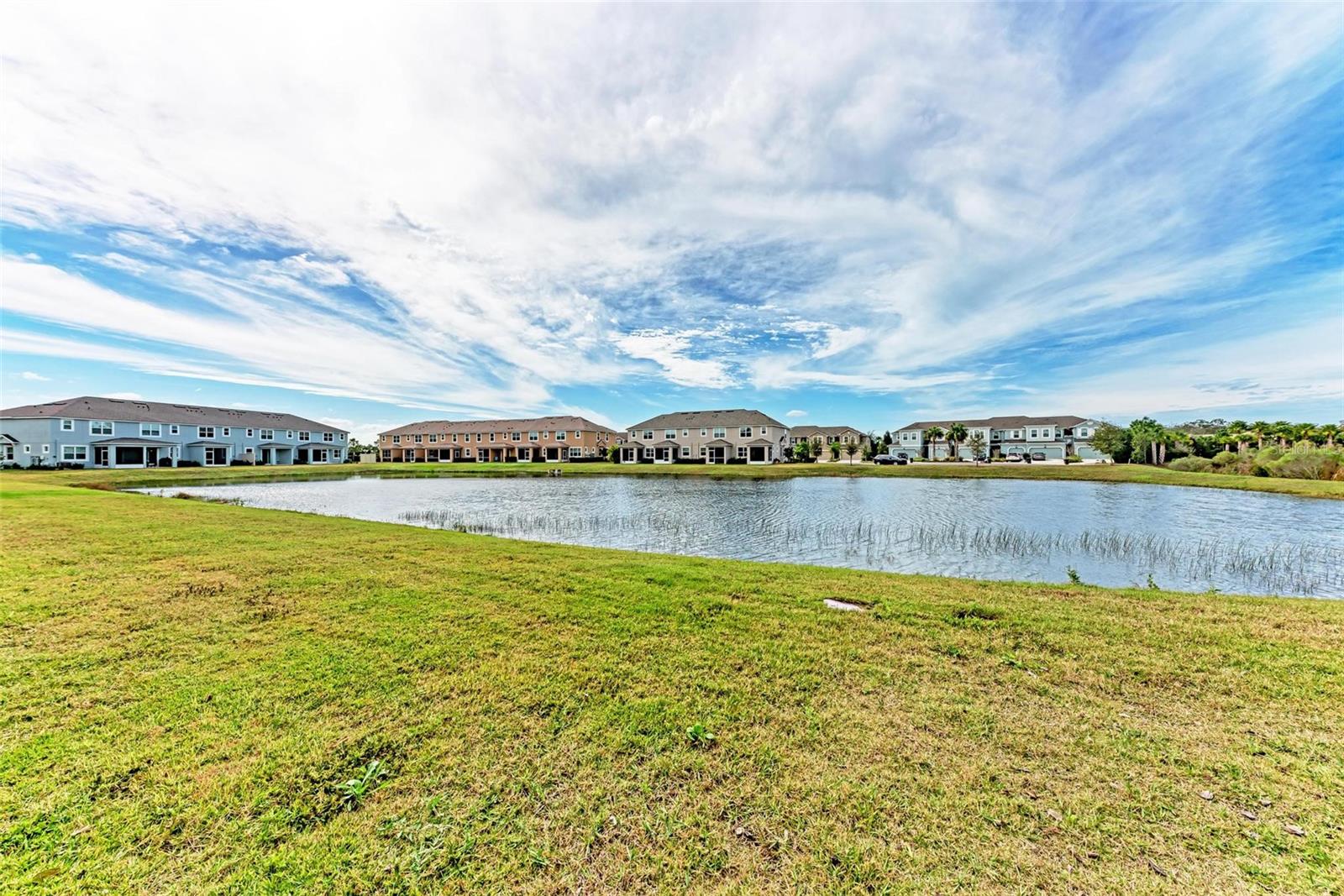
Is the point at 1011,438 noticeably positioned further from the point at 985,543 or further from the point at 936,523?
the point at 985,543

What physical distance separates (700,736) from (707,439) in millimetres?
62711

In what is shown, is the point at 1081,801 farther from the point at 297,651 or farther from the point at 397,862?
the point at 297,651

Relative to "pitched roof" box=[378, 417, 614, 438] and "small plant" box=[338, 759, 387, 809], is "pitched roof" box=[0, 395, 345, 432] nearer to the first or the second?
"pitched roof" box=[378, 417, 614, 438]

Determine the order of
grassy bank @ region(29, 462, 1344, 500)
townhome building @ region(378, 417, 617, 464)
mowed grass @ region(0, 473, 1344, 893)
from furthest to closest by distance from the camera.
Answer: townhome building @ region(378, 417, 617, 464) < grassy bank @ region(29, 462, 1344, 500) < mowed grass @ region(0, 473, 1344, 893)

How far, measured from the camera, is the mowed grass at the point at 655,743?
2.66 metres

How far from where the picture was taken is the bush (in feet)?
130

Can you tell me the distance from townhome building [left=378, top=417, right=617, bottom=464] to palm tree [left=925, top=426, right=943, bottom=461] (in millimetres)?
47563

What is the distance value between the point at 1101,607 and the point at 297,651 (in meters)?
9.80

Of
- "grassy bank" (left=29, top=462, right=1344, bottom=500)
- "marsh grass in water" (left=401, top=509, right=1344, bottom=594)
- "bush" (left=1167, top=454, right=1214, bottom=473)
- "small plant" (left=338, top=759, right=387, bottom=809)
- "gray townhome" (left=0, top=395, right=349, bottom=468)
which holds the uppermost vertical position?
"gray townhome" (left=0, top=395, right=349, bottom=468)

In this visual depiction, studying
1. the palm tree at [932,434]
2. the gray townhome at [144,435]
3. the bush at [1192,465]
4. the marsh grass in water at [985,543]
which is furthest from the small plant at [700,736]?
the palm tree at [932,434]

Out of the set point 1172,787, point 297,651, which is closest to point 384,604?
point 297,651

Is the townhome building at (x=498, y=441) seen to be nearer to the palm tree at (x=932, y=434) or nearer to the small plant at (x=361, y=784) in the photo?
the palm tree at (x=932, y=434)

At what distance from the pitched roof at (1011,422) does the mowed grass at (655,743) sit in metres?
81.4

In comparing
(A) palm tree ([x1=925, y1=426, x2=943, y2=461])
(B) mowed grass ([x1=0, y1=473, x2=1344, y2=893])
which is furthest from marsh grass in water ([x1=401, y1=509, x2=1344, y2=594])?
(A) palm tree ([x1=925, y1=426, x2=943, y2=461])
